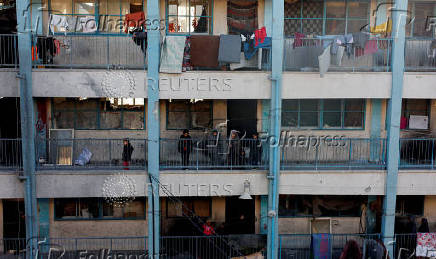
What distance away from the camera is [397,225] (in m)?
13.3

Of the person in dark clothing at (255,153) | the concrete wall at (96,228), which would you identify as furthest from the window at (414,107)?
the concrete wall at (96,228)

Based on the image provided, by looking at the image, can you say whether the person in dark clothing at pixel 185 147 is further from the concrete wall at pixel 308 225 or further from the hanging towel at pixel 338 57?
the hanging towel at pixel 338 57

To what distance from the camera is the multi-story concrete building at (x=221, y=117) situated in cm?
1163

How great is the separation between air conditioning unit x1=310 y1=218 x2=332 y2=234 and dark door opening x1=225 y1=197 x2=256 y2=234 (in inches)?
78.9

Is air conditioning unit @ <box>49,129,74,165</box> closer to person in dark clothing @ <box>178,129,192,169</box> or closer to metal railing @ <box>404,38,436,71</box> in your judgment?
person in dark clothing @ <box>178,129,192,169</box>

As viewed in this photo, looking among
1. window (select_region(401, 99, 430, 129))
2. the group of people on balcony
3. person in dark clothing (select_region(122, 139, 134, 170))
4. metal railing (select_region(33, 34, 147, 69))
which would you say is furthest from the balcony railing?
metal railing (select_region(33, 34, 147, 69))

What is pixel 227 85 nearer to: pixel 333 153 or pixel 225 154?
pixel 225 154

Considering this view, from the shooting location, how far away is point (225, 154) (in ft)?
40.3

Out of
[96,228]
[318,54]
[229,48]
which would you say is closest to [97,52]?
[229,48]

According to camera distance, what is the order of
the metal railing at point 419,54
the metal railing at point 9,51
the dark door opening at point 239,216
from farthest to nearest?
the dark door opening at point 239,216, the metal railing at point 419,54, the metal railing at point 9,51

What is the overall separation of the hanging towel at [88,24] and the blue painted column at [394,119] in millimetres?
9136

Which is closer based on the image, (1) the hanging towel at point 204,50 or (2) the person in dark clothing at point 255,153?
(1) the hanging towel at point 204,50

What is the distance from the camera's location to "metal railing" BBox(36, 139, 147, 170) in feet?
40.0

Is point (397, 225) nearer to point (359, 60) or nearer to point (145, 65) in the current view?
point (359, 60)
